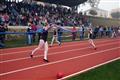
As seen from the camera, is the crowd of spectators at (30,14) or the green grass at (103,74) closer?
the green grass at (103,74)

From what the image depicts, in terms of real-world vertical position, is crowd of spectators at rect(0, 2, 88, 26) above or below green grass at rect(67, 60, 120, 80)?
above

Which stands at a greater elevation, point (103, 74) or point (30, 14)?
point (30, 14)

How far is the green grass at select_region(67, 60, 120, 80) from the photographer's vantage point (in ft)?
33.6

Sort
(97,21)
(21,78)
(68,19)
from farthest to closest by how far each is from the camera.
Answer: (97,21), (68,19), (21,78)

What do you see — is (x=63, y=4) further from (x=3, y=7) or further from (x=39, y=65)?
(x=39, y=65)

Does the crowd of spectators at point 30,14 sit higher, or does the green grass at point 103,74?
the crowd of spectators at point 30,14

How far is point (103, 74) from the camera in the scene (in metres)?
11.0

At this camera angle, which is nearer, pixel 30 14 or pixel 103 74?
pixel 103 74

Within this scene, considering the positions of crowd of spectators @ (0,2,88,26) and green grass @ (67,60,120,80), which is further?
crowd of spectators @ (0,2,88,26)

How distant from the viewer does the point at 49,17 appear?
31469 millimetres

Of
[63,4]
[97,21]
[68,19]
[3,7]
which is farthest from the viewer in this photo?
[97,21]

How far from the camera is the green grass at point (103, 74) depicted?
10.2 m

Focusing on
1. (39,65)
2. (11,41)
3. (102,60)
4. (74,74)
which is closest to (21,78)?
(74,74)

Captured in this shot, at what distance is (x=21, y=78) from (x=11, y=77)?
1.21 feet
